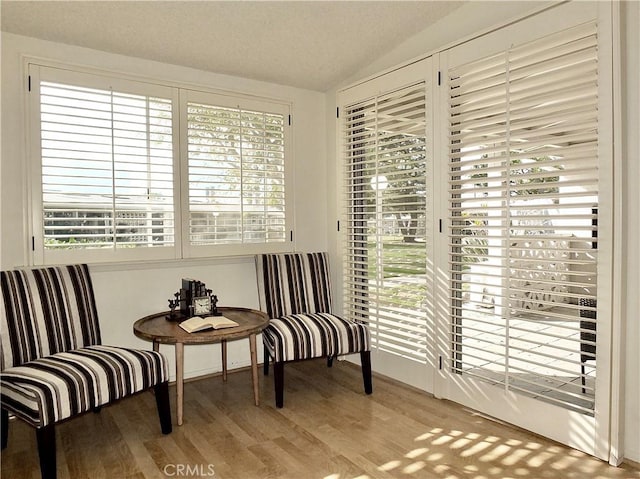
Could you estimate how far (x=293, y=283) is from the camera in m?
3.53

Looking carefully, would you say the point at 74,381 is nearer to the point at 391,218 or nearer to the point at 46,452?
the point at 46,452

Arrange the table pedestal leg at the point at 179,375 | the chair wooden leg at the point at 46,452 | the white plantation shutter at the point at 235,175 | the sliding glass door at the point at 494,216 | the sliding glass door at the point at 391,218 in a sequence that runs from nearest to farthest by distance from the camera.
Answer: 1. the chair wooden leg at the point at 46,452
2. the sliding glass door at the point at 494,216
3. the table pedestal leg at the point at 179,375
4. the sliding glass door at the point at 391,218
5. the white plantation shutter at the point at 235,175

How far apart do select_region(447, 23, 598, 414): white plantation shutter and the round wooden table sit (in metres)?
1.28

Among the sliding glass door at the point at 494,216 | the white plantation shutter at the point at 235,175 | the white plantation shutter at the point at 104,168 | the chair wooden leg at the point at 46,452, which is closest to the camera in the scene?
the chair wooden leg at the point at 46,452

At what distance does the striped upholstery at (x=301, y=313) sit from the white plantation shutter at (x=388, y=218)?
25 centimetres

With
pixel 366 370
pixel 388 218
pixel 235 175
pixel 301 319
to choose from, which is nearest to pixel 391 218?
pixel 388 218

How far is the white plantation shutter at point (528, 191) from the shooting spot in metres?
2.33

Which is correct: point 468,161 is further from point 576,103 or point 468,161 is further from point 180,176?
point 180,176

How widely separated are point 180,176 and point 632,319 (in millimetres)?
2861

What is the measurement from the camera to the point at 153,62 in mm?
3248

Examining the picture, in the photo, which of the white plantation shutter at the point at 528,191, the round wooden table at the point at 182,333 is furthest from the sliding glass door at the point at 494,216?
the round wooden table at the point at 182,333

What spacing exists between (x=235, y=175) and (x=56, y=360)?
5.85 feet

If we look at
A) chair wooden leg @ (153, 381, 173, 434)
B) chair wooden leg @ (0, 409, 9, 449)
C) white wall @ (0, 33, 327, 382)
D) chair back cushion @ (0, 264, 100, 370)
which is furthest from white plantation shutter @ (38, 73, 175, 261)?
chair wooden leg @ (153, 381, 173, 434)

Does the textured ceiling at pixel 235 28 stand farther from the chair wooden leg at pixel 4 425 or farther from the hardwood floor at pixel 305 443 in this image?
the hardwood floor at pixel 305 443
